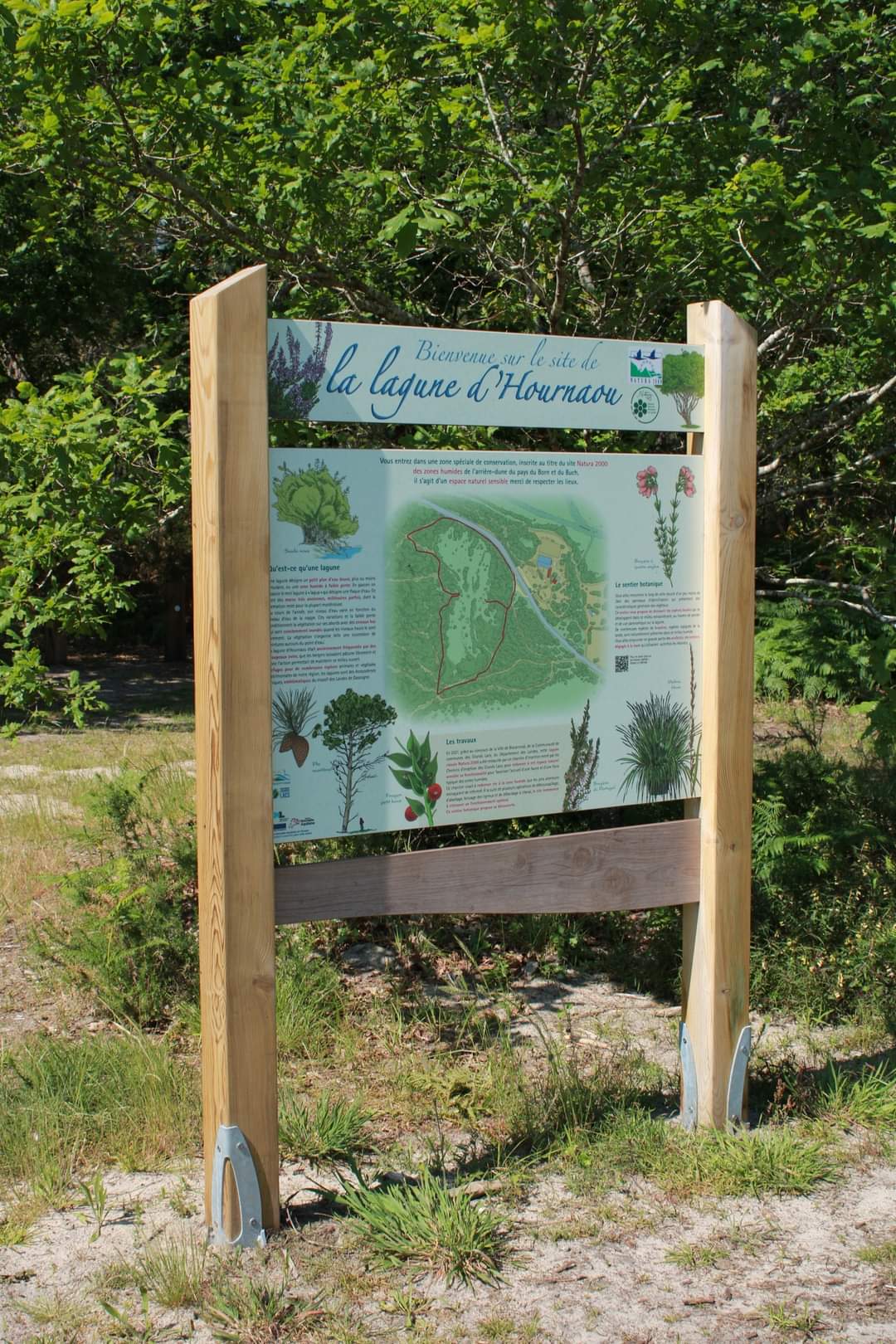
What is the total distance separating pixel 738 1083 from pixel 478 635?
5.20ft

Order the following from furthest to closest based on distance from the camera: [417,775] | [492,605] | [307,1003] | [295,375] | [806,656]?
1. [806,656]
2. [307,1003]
3. [492,605]
4. [417,775]
5. [295,375]

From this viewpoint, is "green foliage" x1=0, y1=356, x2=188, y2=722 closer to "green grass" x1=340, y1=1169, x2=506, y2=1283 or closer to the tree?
the tree

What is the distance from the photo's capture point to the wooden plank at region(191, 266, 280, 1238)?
301 cm

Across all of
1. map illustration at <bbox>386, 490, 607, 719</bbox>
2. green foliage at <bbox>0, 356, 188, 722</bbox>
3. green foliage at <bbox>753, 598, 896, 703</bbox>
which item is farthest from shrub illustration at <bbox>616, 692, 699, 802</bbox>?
green foliage at <bbox>753, 598, 896, 703</bbox>

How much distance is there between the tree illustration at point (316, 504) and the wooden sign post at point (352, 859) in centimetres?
9

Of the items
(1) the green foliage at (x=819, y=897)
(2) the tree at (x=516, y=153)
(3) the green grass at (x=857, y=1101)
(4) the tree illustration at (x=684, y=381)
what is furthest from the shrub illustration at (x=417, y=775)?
(1) the green foliage at (x=819, y=897)

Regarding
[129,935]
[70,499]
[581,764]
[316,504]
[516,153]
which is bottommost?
[129,935]

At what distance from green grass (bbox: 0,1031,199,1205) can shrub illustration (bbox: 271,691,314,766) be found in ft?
4.45

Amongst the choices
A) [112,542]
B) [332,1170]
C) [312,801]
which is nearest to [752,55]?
[112,542]

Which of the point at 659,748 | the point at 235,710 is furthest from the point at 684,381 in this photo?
the point at 235,710

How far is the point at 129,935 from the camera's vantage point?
16.6ft

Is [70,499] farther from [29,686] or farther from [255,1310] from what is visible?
[255,1310]

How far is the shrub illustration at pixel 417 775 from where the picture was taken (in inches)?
132

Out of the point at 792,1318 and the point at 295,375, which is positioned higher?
the point at 295,375
